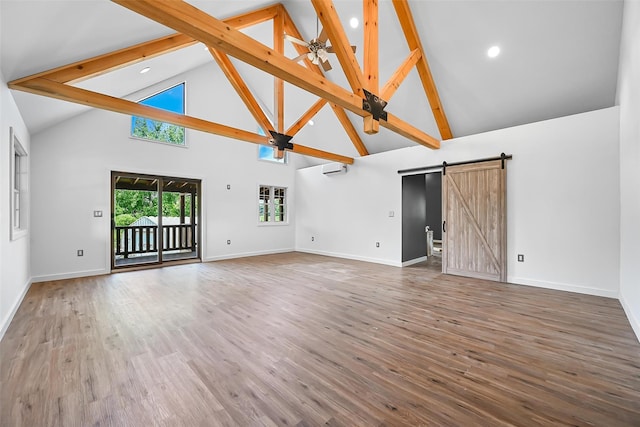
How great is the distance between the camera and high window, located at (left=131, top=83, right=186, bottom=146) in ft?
19.6

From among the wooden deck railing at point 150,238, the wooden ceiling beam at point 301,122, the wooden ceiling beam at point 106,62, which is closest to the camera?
the wooden ceiling beam at point 106,62

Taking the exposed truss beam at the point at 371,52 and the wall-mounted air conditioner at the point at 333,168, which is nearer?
the exposed truss beam at the point at 371,52

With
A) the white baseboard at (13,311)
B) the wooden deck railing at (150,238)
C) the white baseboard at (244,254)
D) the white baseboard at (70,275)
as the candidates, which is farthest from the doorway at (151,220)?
the white baseboard at (13,311)

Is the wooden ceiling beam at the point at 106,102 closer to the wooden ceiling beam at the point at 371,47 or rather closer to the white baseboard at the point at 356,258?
the wooden ceiling beam at the point at 371,47

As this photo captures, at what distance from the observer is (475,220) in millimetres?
5070

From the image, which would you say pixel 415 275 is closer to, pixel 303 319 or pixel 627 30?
pixel 303 319

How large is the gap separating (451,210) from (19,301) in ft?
22.9

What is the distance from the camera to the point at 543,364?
215cm

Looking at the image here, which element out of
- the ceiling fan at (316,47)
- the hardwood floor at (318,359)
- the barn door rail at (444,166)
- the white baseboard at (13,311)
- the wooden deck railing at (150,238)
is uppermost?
the ceiling fan at (316,47)

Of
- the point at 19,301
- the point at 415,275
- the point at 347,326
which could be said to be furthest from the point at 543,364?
the point at 19,301

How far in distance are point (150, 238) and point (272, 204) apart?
346 centimetres

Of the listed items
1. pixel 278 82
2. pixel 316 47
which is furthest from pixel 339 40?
pixel 278 82

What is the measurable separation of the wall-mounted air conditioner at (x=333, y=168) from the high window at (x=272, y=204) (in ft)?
5.76

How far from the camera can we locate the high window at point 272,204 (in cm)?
827
